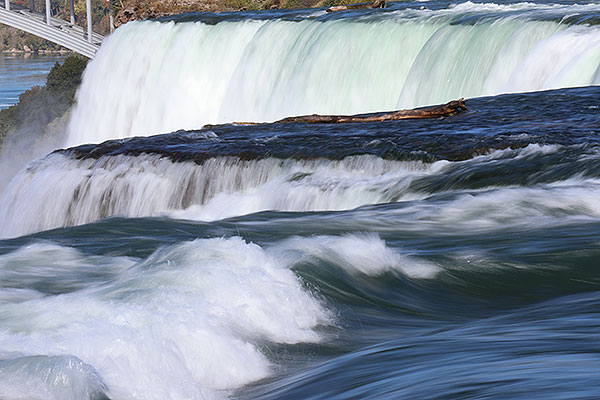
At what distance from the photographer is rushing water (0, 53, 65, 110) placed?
2652 inches

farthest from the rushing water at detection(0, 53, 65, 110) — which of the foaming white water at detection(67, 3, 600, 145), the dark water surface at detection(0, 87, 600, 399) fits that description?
→ the dark water surface at detection(0, 87, 600, 399)

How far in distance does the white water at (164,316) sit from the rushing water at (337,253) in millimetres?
14

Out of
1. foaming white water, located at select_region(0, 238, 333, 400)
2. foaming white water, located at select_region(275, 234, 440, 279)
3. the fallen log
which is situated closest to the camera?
foaming white water, located at select_region(0, 238, 333, 400)

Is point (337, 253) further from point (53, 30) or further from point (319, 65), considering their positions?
point (53, 30)

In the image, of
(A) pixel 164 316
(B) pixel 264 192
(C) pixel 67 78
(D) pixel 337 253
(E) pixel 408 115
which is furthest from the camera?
(C) pixel 67 78

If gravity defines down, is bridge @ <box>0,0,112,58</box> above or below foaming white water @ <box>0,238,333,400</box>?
below

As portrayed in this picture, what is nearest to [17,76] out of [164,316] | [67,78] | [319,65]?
[67,78]

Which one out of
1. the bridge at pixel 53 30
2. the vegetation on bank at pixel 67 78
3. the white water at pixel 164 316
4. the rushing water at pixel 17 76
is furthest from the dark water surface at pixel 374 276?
the rushing water at pixel 17 76

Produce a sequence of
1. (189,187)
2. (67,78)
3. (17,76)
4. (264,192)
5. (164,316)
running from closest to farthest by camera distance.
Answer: (164,316) → (264,192) → (189,187) → (67,78) → (17,76)

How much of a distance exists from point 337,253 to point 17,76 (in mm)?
81405

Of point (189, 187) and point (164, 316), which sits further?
point (189, 187)

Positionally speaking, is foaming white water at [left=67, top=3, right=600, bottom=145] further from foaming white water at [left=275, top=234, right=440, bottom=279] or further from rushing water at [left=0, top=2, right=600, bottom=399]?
foaming white water at [left=275, top=234, right=440, bottom=279]

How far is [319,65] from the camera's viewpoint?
2303 cm

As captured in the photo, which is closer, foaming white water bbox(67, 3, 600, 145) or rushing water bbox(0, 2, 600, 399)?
rushing water bbox(0, 2, 600, 399)
